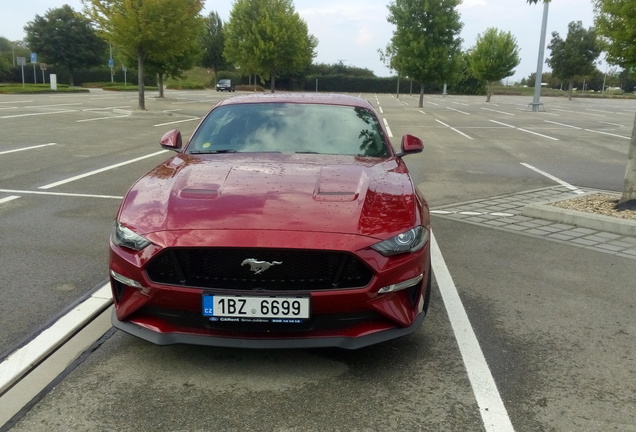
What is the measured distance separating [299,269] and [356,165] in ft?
4.46

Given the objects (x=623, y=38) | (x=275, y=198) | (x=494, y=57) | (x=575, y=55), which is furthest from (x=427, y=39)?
(x=275, y=198)

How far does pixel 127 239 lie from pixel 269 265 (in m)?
0.83

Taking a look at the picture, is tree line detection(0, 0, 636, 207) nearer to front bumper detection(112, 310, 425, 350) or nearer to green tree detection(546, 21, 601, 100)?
green tree detection(546, 21, 601, 100)

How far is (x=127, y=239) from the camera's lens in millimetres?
3275

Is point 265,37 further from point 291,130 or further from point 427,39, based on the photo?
point 291,130

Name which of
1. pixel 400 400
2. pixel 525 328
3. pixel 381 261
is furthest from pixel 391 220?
pixel 525 328

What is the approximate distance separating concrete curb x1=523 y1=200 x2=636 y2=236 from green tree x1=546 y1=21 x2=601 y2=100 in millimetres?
57212

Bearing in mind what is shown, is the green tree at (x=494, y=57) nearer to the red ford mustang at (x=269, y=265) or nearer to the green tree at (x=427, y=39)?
the green tree at (x=427, y=39)

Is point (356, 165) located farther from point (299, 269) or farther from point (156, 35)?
point (156, 35)

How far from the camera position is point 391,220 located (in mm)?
3338

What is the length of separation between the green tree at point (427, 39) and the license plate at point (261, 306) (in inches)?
1435

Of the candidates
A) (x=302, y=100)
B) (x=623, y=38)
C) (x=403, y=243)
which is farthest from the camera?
(x=623, y=38)

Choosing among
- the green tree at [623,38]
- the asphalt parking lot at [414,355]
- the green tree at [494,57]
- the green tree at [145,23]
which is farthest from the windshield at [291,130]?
the green tree at [494,57]

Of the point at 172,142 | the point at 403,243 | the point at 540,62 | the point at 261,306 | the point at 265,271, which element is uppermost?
the point at 540,62
